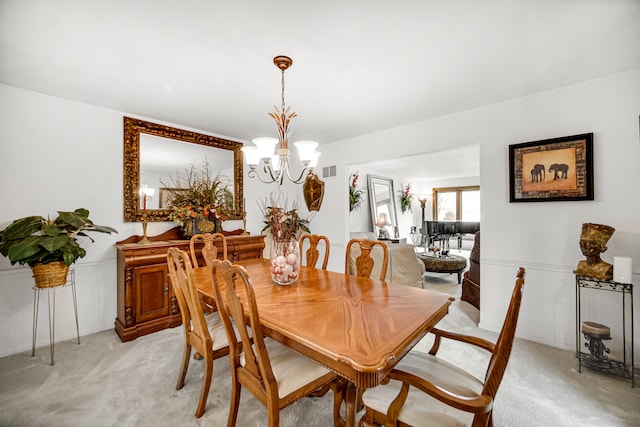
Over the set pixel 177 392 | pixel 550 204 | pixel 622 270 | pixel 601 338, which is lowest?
pixel 177 392

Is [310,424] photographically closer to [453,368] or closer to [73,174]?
[453,368]

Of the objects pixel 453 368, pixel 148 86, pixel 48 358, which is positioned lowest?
pixel 48 358

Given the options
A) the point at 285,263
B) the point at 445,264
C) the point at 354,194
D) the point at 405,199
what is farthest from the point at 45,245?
the point at 405,199

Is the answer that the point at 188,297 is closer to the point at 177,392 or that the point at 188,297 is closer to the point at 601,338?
the point at 177,392

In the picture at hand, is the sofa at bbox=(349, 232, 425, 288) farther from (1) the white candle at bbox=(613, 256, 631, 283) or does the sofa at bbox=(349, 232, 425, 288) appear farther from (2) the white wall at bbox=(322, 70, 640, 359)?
(1) the white candle at bbox=(613, 256, 631, 283)

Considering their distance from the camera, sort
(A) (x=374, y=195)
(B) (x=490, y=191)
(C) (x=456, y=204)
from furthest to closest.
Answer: (C) (x=456, y=204), (A) (x=374, y=195), (B) (x=490, y=191)

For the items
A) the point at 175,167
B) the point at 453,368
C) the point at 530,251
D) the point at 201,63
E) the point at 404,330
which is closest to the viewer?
the point at 404,330

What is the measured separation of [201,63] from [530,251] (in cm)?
356

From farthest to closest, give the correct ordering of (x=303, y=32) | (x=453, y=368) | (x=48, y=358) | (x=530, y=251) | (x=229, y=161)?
(x=229, y=161) → (x=530, y=251) → (x=48, y=358) → (x=303, y=32) → (x=453, y=368)

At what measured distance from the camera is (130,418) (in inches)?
66.7

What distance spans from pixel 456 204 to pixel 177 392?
9.30 m

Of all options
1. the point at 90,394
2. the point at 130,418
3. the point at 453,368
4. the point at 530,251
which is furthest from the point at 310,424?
the point at 530,251

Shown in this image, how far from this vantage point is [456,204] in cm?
909

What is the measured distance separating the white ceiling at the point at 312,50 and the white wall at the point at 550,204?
0.24 metres
